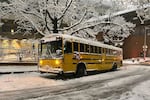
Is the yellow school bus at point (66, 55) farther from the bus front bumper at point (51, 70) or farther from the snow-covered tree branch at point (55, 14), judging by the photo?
the snow-covered tree branch at point (55, 14)

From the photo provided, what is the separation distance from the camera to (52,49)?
2009 centimetres

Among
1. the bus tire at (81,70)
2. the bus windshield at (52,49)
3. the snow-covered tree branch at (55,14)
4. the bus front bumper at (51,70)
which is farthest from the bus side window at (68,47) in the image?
the snow-covered tree branch at (55,14)

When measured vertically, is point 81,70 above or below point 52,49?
below

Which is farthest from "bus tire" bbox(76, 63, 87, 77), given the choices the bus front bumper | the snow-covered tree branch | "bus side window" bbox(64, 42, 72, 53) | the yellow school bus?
the snow-covered tree branch

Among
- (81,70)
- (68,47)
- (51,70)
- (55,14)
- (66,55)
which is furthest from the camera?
(55,14)

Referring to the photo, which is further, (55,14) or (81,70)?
(55,14)

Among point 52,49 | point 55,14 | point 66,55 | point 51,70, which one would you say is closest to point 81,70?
point 66,55

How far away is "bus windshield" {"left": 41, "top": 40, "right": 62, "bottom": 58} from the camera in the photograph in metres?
19.6

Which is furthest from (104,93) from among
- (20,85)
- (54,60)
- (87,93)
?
(54,60)

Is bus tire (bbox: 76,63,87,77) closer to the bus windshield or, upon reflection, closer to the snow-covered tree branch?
the bus windshield

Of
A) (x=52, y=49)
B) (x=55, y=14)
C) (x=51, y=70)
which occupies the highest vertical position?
(x=55, y=14)

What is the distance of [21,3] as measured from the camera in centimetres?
2697

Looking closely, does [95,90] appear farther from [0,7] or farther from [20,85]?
[0,7]

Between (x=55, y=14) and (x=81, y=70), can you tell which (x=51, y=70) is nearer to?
(x=81, y=70)
